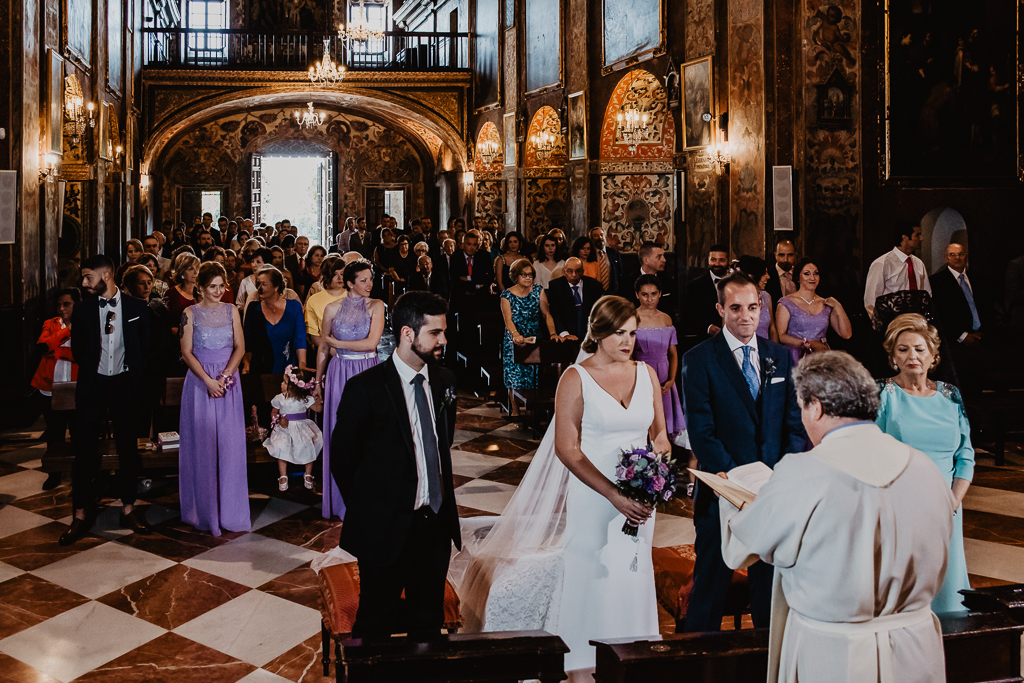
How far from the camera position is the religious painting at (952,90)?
1027 cm

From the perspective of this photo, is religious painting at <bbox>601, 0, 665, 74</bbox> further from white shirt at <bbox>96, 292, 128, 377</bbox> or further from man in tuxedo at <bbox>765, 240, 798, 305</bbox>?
white shirt at <bbox>96, 292, 128, 377</bbox>

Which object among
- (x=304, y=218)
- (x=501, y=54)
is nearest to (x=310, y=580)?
(x=501, y=54)

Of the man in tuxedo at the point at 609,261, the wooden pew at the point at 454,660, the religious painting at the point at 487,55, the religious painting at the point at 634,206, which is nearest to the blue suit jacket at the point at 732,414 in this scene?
the wooden pew at the point at 454,660

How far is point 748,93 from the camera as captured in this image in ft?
34.4

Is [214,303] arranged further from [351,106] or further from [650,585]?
[351,106]

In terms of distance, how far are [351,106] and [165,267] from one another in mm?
14454

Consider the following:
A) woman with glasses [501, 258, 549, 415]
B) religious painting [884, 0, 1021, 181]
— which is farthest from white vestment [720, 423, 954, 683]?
religious painting [884, 0, 1021, 181]

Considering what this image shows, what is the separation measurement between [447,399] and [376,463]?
1.11ft

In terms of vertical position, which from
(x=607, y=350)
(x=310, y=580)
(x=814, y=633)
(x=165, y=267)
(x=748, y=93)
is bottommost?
(x=310, y=580)

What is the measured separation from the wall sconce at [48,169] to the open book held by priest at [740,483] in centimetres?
894

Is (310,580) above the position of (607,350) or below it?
below

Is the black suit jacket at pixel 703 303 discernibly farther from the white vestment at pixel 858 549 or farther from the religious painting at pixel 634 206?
the religious painting at pixel 634 206

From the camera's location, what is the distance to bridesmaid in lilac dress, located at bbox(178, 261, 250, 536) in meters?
5.30

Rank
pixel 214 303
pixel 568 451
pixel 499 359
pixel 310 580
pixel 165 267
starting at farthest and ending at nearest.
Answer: pixel 499 359 < pixel 165 267 < pixel 214 303 < pixel 310 580 < pixel 568 451
